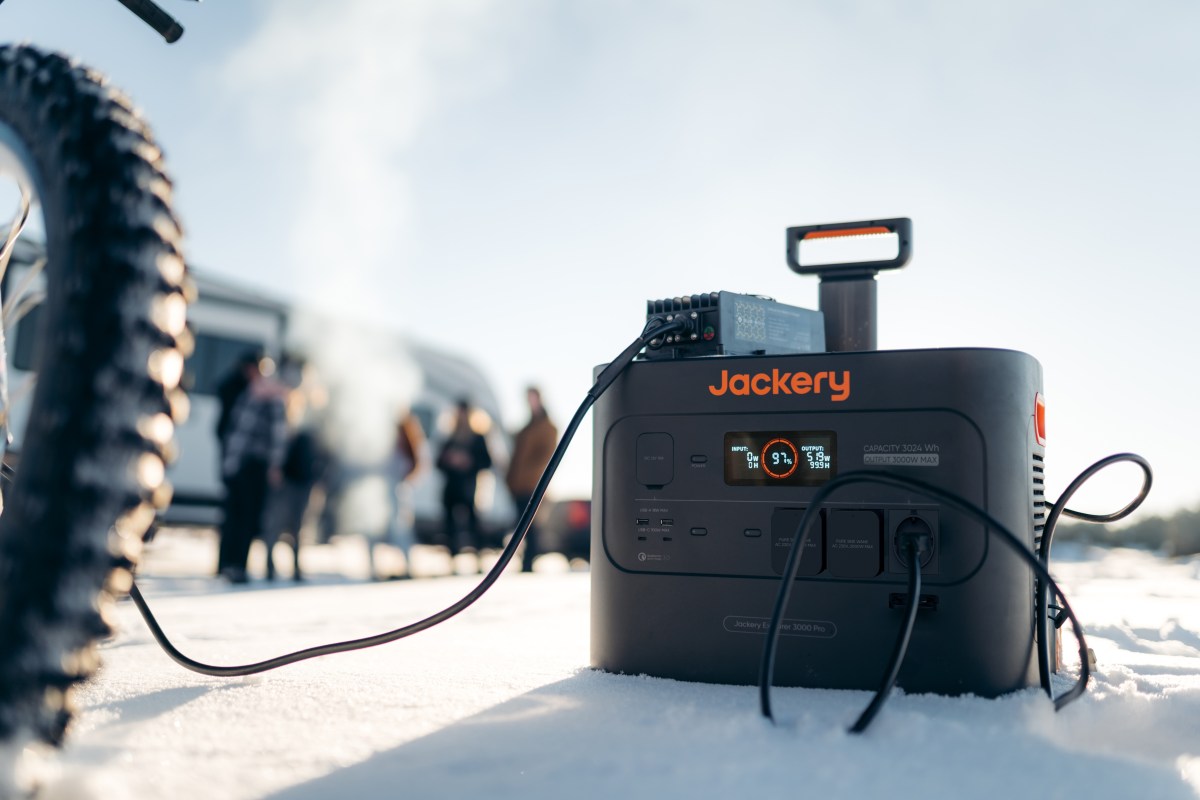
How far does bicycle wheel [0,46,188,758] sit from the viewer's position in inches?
19.9

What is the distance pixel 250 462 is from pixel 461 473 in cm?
131

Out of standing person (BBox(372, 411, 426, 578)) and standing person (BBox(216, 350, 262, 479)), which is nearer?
standing person (BBox(216, 350, 262, 479))

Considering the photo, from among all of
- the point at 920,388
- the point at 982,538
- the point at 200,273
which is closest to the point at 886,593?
the point at 982,538

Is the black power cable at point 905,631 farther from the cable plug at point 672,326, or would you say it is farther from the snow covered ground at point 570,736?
the cable plug at point 672,326

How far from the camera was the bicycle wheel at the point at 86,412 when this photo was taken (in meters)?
0.51

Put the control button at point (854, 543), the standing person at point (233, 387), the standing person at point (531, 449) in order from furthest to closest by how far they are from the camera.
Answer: the standing person at point (531, 449)
the standing person at point (233, 387)
the control button at point (854, 543)

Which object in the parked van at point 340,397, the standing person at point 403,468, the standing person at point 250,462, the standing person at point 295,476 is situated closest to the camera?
the standing person at point 250,462

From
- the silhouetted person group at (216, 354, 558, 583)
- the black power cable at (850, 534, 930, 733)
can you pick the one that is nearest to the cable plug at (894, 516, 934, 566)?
the black power cable at (850, 534, 930, 733)

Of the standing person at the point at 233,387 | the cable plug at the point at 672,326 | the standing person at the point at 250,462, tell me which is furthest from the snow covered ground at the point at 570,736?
the standing person at the point at 233,387

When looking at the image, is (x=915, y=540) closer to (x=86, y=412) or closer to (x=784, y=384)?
(x=784, y=384)

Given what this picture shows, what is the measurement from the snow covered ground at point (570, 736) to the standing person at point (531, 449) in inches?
138

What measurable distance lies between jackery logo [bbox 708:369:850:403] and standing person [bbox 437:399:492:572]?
3990 millimetres

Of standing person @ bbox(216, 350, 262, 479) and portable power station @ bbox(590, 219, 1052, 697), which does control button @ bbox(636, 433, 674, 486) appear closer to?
portable power station @ bbox(590, 219, 1052, 697)

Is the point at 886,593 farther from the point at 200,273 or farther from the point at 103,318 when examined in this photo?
the point at 200,273
